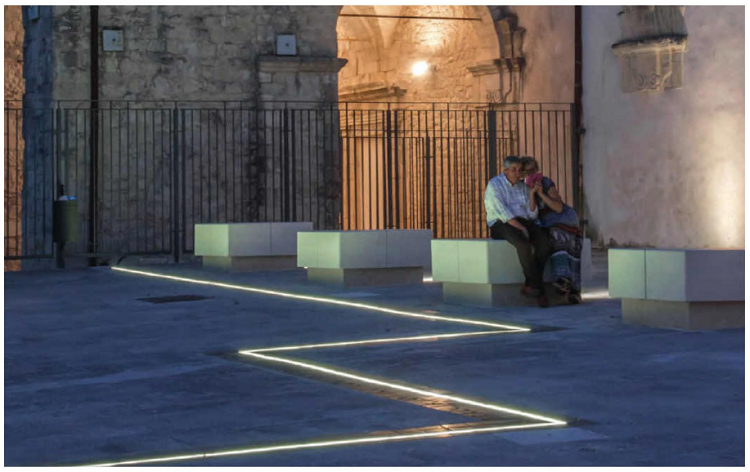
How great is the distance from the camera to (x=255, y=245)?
1603 centimetres

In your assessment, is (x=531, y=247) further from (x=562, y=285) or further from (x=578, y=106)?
(x=578, y=106)

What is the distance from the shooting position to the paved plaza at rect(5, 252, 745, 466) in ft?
15.6

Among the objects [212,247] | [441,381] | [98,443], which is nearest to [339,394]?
[441,381]

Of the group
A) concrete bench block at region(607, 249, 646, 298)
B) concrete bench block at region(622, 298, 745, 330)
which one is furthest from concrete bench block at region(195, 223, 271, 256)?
concrete bench block at region(622, 298, 745, 330)

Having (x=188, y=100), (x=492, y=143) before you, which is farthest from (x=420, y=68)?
(x=188, y=100)

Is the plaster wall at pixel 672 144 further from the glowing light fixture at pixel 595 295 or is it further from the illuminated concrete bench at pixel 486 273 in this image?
the illuminated concrete bench at pixel 486 273

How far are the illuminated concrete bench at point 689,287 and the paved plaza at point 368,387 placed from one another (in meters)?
0.23

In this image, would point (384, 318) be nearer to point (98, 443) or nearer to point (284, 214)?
point (98, 443)

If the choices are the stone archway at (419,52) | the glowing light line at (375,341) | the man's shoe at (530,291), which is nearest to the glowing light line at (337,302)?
the glowing light line at (375,341)

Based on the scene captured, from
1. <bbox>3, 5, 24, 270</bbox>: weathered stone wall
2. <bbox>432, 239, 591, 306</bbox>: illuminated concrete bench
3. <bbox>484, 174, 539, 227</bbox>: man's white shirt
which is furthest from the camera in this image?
<bbox>3, 5, 24, 270</bbox>: weathered stone wall

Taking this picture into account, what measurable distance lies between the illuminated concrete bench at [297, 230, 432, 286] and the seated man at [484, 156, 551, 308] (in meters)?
2.43

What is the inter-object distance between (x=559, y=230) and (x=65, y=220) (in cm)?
864

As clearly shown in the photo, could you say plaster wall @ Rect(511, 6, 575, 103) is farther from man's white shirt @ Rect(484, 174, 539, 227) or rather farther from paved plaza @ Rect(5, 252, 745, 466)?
paved plaza @ Rect(5, 252, 745, 466)

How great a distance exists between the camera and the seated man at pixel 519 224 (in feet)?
34.2
